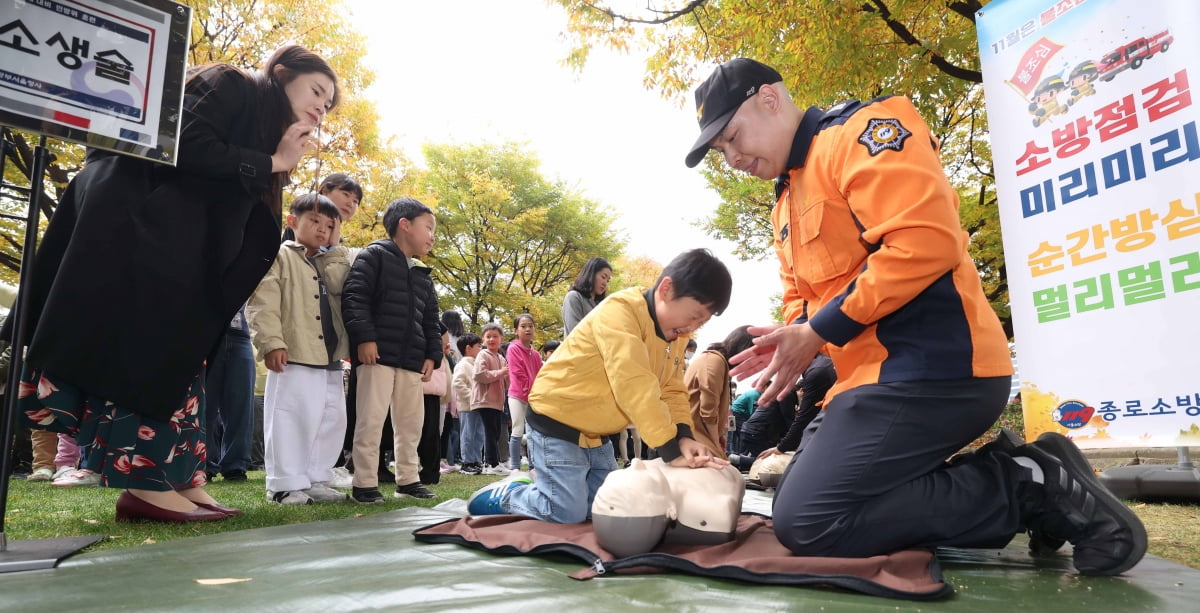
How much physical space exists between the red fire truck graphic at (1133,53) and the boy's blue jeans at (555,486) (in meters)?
3.33

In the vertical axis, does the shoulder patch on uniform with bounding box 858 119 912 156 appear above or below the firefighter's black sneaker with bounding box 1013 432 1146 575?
above

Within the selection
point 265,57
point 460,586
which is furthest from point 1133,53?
point 265,57

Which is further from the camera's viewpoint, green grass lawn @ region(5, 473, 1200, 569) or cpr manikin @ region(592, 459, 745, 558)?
green grass lawn @ region(5, 473, 1200, 569)

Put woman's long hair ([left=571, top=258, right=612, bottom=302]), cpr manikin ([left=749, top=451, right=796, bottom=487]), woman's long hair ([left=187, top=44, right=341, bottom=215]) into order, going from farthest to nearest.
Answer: woman's long hair ([left=571, top=258, right=612, bottom=302]) < cpr manikin ([left=749, top=451, right=796, bottom=487]) < woman's long hair ([left=187, top=44, right=341, bottom=215])

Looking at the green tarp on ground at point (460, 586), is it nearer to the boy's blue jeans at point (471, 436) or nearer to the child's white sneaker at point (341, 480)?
the child's white sneaker at point (341, 480)

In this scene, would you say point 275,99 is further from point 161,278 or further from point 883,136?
point 883,136

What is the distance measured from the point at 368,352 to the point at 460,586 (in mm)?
2380

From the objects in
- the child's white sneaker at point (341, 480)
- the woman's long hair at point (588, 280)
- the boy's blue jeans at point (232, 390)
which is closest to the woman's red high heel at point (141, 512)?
the boy's blue jeans at point (232, 390)

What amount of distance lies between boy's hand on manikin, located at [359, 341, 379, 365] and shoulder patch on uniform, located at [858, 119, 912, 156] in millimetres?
2768

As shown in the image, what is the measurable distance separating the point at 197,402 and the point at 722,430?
145 inches

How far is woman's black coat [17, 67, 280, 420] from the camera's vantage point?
237 cm

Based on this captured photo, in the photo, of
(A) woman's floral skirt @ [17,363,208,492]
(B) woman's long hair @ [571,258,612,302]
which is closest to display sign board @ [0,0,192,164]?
(A) woman's floral skirt @ [17,363,208,492]

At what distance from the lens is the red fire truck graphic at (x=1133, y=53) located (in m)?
3.40

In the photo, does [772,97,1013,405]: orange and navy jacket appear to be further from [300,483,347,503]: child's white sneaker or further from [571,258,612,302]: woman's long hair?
[571,258,612,302]: woman's long hair
